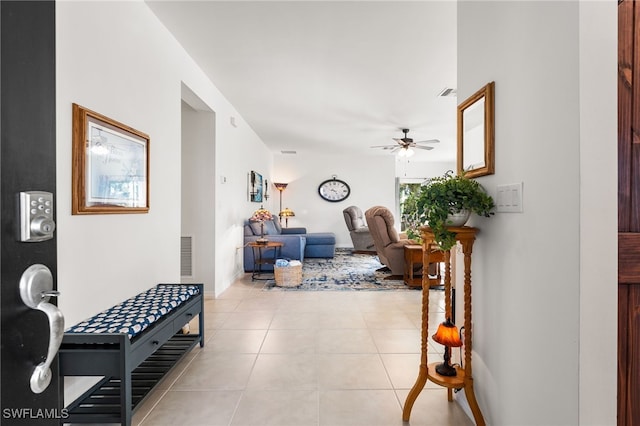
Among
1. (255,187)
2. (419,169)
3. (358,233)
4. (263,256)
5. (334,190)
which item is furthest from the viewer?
(419,169)

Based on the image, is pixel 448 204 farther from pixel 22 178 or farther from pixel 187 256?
pixel 187 256

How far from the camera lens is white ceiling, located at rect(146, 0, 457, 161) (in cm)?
240

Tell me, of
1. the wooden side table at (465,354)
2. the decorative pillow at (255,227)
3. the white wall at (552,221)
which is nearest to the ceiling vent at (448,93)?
the white wall at (552,221)

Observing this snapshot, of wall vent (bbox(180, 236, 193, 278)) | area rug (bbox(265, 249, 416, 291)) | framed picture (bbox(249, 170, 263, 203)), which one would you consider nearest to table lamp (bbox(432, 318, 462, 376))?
area rug (bbox(265, 249, 416, 291))

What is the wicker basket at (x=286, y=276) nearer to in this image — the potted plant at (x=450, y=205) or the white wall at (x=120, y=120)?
the white wall at (x=120, y=120)

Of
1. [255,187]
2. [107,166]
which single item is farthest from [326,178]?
[107,166]

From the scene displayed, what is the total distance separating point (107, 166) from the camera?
1924 mm

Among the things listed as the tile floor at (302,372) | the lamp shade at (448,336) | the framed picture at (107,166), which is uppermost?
the framed picture at (107,166)

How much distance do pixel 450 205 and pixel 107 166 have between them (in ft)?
6.68

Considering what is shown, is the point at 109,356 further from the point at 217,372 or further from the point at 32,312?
the point at 32,312

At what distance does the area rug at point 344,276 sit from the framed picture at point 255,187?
5.30ft

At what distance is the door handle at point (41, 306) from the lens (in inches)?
22.0

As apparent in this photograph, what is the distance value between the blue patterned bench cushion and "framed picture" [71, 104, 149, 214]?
1.98 feet

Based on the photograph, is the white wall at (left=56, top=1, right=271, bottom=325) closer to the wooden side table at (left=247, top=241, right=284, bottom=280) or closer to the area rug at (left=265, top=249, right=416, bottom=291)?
the area rug at (left=265, top=249, right=416, bottom=291)
